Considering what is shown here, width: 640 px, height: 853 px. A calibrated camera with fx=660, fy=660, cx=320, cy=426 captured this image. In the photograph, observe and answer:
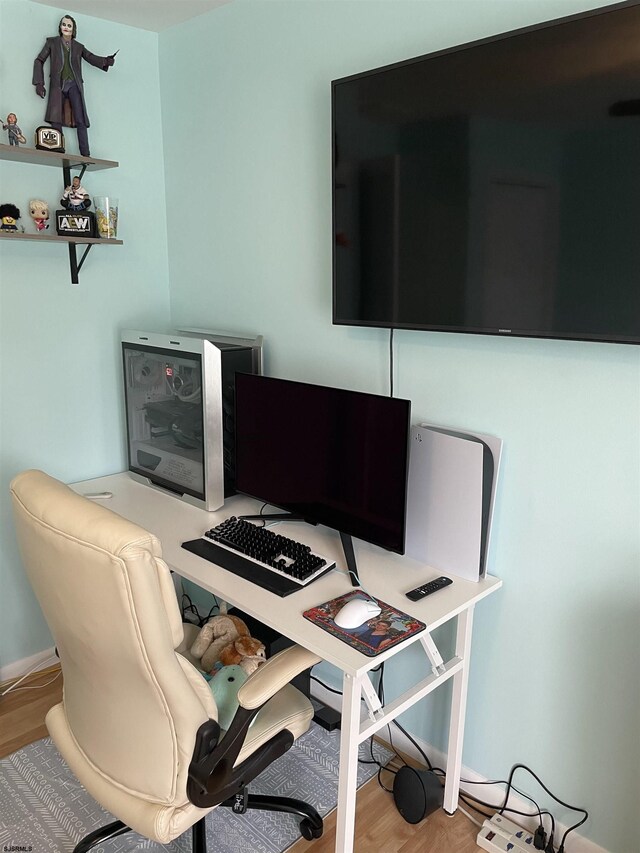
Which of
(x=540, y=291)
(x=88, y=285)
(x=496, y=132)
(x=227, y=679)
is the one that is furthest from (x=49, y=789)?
(x=496, y=132)

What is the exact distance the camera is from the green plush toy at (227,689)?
1.59 m

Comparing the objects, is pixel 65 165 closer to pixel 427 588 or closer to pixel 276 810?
pixel 427 588

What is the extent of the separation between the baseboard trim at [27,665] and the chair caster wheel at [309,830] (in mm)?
1294

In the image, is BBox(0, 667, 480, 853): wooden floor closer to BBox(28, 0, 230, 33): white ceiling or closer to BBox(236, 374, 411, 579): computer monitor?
BBox(236, 374, 411, 579): computer monitor

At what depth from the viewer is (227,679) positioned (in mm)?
1710

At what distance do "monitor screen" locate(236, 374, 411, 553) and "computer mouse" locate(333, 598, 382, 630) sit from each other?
221 millimetres

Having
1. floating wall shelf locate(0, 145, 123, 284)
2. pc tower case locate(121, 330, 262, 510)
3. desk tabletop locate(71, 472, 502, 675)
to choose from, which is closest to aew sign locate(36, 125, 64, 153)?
floating wall shelf locate(0, 145, 123, 284)

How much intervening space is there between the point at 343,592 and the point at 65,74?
1.95 metres

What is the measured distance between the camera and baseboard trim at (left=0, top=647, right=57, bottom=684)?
250 centimetres

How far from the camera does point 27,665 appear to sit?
2551mm

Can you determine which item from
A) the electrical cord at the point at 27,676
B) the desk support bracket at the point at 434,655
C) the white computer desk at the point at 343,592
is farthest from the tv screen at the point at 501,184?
the electrical cord at the point at 27,676

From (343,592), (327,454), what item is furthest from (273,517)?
(343,592)

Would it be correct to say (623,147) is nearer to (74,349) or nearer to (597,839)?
(597,839)

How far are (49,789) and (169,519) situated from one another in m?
0.88
